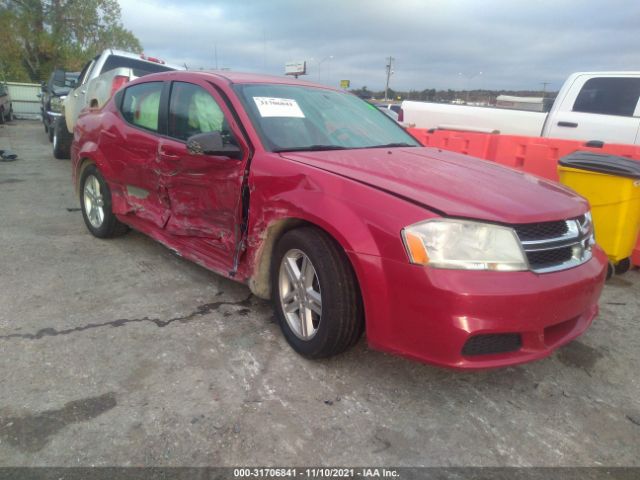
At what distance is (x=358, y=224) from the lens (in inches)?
88.8

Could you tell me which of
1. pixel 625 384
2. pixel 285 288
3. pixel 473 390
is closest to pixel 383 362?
pixel 473 390

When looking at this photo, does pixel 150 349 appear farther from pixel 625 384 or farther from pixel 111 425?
pixel 625 384

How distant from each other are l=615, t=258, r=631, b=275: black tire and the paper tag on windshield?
10.4ft

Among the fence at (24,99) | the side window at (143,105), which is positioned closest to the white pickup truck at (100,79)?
the side window at (143,105)

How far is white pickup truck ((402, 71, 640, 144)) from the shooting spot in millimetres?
5738

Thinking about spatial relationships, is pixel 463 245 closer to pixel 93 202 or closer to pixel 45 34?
pixel 93 202

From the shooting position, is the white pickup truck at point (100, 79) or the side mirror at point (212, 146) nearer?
the side mirror at point (212, 146)

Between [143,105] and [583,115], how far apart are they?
17.3 ft

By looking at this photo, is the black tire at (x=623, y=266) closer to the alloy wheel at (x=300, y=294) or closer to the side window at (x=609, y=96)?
the side window at (x=609, y=96)

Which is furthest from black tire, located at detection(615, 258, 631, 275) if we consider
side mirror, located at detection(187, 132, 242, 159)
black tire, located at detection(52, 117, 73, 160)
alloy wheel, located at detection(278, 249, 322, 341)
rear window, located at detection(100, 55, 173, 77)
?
black tire, located at detection(52, 117, 73, 160)

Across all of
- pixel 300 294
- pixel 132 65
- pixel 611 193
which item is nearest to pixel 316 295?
pixel 300 294

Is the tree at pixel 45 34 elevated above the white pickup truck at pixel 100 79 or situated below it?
above

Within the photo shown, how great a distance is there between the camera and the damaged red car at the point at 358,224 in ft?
6.91

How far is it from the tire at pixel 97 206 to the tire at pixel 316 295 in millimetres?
2403
